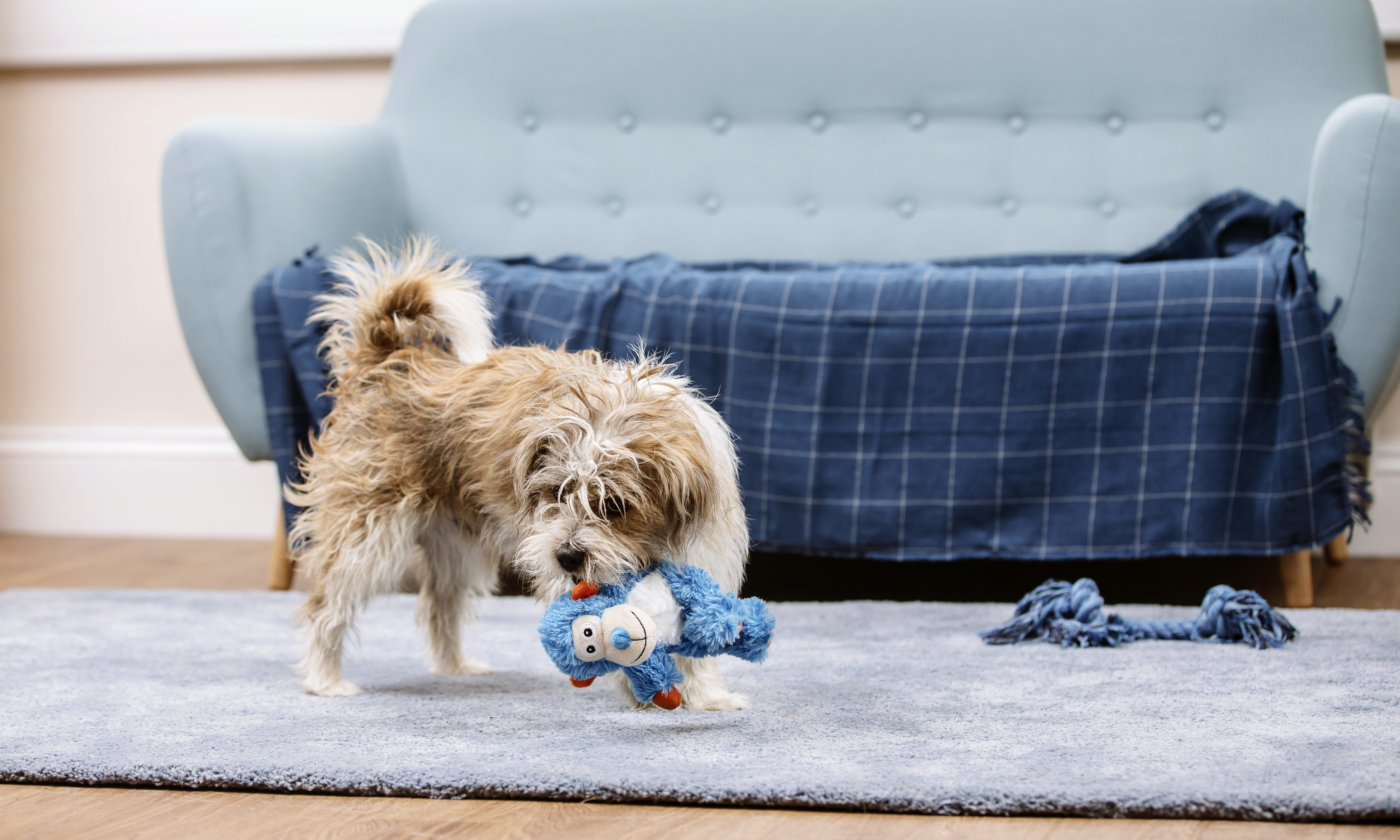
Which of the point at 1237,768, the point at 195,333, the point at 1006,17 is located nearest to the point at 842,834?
the point at 1237,768

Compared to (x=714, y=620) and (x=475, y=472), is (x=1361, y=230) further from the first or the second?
(x=475, y=472)

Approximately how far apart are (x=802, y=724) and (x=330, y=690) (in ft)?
2.07

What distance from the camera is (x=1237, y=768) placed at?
3.78 feet

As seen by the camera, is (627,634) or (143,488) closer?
(627,634)

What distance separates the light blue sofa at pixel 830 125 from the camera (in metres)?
2.71

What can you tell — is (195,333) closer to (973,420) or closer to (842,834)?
(973,420)

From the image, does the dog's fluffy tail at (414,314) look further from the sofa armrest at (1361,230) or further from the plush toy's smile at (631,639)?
the sofa armrest at (1361,230)

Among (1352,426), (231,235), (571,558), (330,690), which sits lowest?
(330,690)

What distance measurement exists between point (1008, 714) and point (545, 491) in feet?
1.94

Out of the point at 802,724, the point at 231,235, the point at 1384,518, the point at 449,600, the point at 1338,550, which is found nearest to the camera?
the point at 802,724

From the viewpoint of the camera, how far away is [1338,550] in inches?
102

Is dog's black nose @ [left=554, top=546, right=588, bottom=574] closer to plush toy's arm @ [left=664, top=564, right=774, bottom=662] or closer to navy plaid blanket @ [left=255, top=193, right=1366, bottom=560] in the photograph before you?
plush toy's arm @ [left=664, top=564, right=774, bottom=662]

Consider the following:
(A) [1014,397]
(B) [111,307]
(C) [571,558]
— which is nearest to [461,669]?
(C) [571,558]

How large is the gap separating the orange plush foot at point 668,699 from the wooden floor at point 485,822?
0.25 meters
